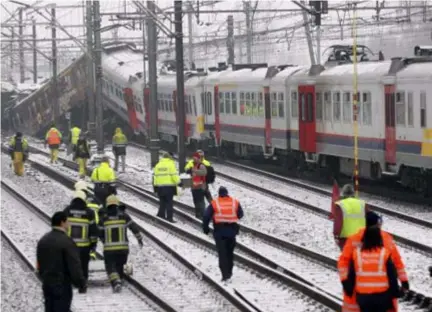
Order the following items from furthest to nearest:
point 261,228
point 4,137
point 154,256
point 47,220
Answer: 1. point 4,137
2. point 47,220
3. point 261,228
4. point 154,256

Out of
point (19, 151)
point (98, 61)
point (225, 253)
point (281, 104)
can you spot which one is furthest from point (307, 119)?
point (225, 253)

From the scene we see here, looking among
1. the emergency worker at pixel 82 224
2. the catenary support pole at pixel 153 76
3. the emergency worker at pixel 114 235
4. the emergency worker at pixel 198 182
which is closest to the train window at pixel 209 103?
the catenary support pole at pixel 153 76

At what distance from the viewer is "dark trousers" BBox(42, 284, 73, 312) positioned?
500 inches

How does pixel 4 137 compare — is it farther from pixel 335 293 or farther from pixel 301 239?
pixel 335 293

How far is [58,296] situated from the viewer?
12.7m

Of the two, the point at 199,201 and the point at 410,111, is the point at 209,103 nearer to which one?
the point at 410,111

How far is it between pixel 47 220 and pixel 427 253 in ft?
35.2

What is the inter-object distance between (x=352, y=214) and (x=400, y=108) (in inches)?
496

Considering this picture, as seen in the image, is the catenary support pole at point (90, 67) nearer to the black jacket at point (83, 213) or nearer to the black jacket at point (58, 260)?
the black jacket at point (83, 213)

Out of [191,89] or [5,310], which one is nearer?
[5,310]

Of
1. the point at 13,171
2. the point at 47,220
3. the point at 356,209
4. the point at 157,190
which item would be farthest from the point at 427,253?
the point at 13,171

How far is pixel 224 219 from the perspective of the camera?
18172 millimetres

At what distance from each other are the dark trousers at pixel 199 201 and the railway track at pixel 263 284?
1.57 m

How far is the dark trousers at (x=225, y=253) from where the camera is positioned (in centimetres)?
1833
